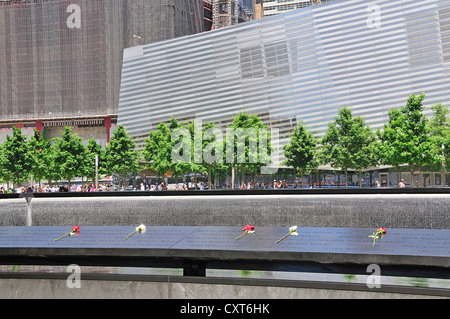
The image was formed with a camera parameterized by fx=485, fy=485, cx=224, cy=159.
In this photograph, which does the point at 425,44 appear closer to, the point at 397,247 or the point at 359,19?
the point at 359,19

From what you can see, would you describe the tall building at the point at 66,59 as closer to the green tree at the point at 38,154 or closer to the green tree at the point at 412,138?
the green tree at the point at 38,154

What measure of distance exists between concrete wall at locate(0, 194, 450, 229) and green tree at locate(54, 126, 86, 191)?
4071 centimetres

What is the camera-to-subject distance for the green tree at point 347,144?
47.1 m

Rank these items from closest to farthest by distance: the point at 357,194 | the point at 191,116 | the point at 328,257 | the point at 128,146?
the point at 328,257 → the point at 357,194 → the point at 128,146 → the point at 191,116

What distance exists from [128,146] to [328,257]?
52.0m

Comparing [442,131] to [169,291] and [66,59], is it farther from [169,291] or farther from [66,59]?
[66,59]

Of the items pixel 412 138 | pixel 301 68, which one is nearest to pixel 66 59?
pixel 301 68

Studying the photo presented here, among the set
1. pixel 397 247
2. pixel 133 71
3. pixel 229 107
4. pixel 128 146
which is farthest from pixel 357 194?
pixel 133 71

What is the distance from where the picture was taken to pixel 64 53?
301 feet

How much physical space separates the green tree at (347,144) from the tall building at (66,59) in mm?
49137

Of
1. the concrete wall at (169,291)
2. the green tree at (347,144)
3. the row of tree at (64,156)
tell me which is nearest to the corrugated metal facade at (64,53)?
the row of tree at (64,156)

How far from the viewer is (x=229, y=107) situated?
72438 millimetres

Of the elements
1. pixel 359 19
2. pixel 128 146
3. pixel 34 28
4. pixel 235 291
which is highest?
pixel 34 28

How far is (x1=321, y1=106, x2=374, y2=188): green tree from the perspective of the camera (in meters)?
47.1
